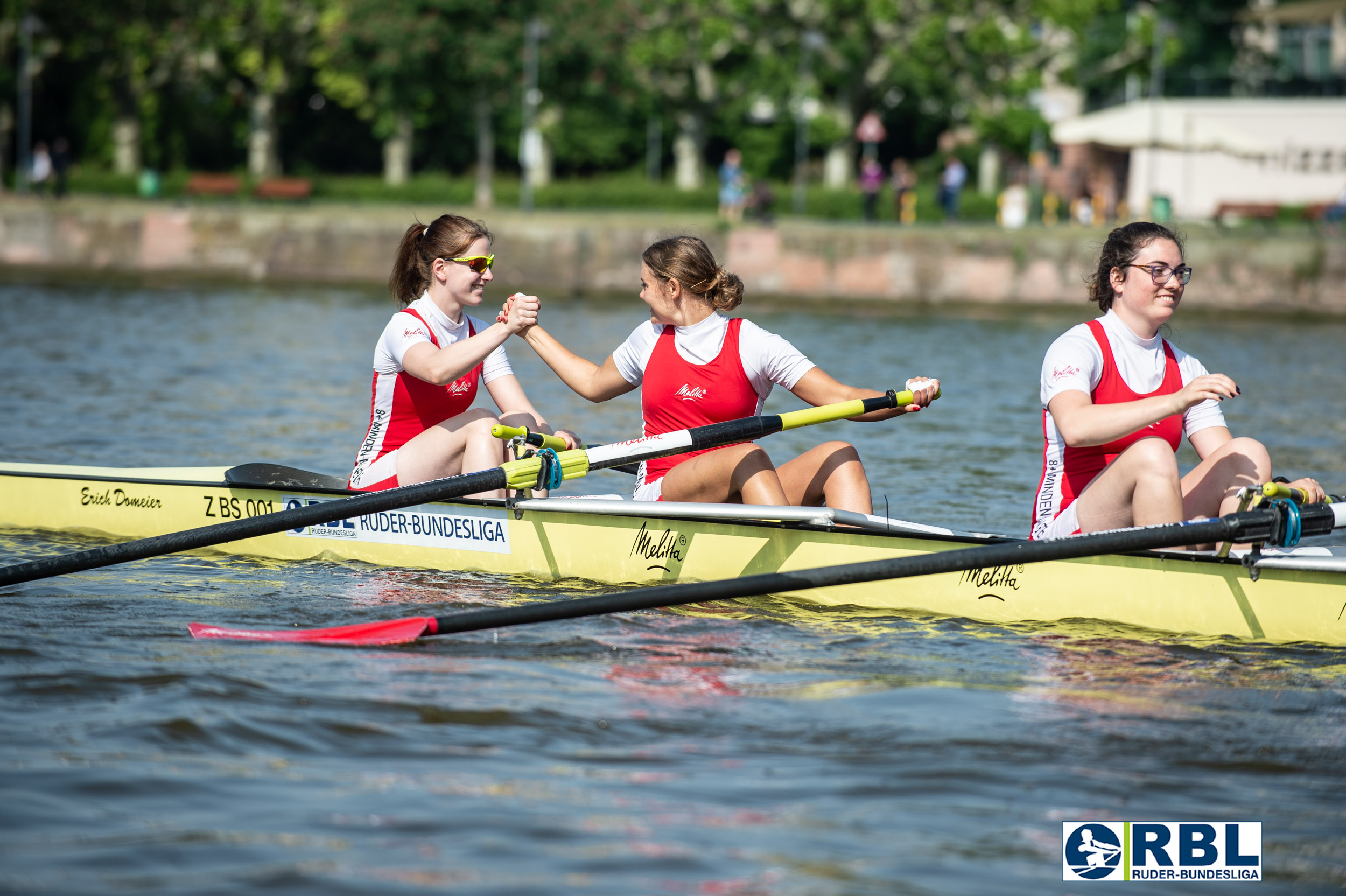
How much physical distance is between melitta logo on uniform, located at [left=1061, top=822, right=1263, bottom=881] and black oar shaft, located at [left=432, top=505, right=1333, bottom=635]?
4.02 ft

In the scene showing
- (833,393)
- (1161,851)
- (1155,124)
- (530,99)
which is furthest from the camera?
(530,99)

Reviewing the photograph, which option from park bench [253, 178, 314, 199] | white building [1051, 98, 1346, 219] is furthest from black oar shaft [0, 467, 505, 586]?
white building [1051, 98, 1346, 219]

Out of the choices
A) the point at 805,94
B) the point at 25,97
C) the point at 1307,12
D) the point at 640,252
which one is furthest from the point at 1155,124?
the point at 25,97

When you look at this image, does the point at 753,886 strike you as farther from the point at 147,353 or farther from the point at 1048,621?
the point at 147,353

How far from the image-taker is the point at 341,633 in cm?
558

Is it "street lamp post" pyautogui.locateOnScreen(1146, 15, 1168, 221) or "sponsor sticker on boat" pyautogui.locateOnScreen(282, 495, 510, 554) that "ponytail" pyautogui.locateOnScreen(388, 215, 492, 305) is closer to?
"sponsor sticker on boat" pyautogui.locateOnScreen(282, 495, 510, 554)

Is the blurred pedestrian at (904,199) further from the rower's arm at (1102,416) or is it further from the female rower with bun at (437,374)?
the rower's arm at (1102,416)

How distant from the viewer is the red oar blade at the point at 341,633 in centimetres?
546

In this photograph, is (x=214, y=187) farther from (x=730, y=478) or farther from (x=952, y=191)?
(x=730, y=478)

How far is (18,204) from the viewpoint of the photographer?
30.0 meters

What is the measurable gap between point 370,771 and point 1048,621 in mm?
2875

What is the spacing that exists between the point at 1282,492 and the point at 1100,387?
750 mm

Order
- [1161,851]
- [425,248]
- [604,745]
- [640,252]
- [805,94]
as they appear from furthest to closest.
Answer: [805,94] < [640,252] < [425,248] < [604,745] < [1161,851]

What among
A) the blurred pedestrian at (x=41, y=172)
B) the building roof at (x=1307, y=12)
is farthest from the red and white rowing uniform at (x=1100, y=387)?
the building roof at (x=1307, y=12)
